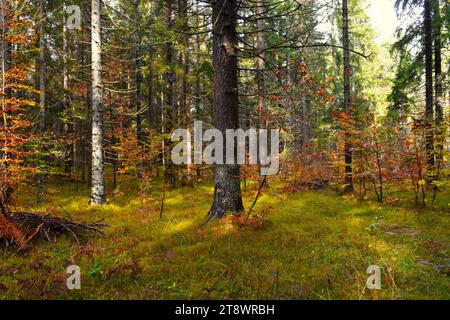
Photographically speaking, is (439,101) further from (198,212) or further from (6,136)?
(6,136)

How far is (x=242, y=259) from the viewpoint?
Answer: 4395mm

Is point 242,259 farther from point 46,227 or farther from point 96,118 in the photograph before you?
point 96,118

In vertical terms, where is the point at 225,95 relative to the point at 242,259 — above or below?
above

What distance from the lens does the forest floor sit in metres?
3.39

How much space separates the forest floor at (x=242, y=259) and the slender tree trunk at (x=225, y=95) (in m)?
0.65

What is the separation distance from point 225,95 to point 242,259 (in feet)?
13.0

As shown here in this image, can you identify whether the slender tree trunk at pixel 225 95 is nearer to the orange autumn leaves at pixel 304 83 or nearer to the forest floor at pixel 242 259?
the forest floor at pixel 242 259

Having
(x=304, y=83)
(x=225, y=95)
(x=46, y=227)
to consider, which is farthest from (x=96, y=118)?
(x=304, y=83)

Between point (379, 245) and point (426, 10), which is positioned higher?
point (426, 10)
